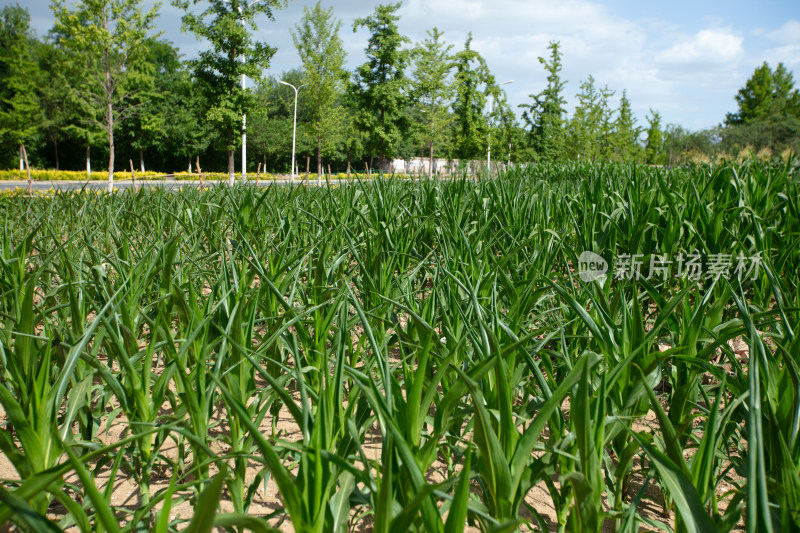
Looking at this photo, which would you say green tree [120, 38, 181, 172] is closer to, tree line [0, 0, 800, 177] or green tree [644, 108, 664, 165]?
tree line [0, 0, 800, 177]

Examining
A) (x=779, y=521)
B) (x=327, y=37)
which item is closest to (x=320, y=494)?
(x=779, y=521)

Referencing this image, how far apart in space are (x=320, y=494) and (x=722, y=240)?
2698 mm

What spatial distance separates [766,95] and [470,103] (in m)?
45.0

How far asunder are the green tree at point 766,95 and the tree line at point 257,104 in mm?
5191

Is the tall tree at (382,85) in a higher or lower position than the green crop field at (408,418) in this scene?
higher

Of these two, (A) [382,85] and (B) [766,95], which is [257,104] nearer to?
(A) [382,85]

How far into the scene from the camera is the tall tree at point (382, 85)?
22391mm

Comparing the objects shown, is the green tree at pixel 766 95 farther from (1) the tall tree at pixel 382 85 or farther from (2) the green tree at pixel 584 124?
(1) the tall tree at pixel 382 85

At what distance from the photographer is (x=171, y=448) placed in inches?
67.6

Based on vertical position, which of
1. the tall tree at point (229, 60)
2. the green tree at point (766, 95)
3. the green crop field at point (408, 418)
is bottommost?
the green crop field at point (408, 418)

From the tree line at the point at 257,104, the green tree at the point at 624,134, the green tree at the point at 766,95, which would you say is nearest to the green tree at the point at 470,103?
the tree line at the point at 257,104

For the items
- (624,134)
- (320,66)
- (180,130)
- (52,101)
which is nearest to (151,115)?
(180,130)

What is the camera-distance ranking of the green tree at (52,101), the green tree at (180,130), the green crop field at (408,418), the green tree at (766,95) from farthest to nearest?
1. the green tree at (766,95)
2. the green tree at (180,130)
3. the green tree at (52,101)
4. the green crop field at (408,418)

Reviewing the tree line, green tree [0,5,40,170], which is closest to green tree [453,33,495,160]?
the tree line
